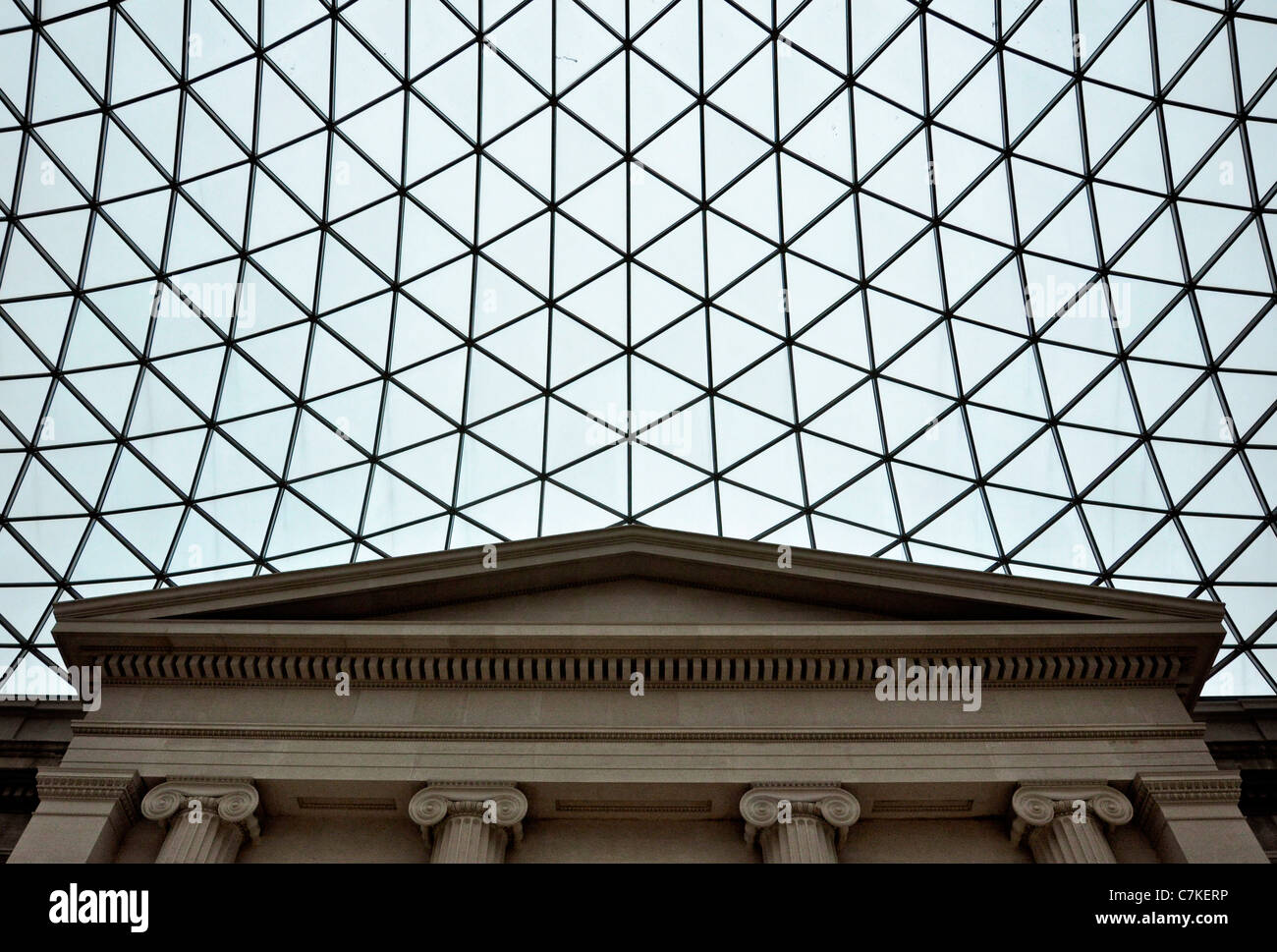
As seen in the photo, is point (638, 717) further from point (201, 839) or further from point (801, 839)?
point (201, 839)

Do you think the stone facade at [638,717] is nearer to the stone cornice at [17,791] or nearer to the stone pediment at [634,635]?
the stone pediment at [634,635]

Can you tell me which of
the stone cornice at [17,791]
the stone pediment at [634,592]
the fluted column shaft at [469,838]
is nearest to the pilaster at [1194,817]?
the stone pediment at [634,592]

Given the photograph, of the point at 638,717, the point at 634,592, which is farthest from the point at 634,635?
the point at 634,592

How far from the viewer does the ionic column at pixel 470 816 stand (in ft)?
63.7

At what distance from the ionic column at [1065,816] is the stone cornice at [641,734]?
1.13 meters

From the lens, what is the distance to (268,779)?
20.2 metres

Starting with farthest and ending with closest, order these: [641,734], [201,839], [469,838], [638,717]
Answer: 1. [638,717]
2. [641,734]
3. [469,838]
4. [201,839]

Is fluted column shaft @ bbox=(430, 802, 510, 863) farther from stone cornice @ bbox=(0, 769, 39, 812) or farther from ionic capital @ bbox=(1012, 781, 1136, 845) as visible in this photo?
stone cornice @ bbox=(0, 769, 39, 812)

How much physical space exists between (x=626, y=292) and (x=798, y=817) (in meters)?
15.0

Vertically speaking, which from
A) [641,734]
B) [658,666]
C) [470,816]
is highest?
[658,666]

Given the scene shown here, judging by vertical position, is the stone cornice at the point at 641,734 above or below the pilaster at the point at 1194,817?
above

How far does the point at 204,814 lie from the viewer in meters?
19.6

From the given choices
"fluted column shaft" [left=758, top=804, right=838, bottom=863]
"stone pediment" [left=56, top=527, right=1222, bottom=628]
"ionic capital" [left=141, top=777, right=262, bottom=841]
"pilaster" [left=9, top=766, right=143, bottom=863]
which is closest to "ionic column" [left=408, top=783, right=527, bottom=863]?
"ionic capital" [left=141, top=777, right=262, bottom=841]
